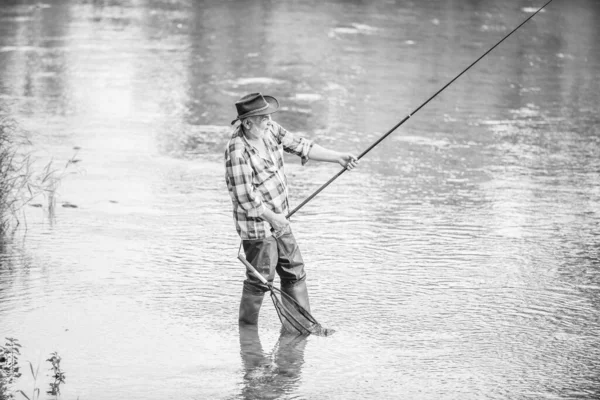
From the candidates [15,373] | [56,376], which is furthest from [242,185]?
[15,373]


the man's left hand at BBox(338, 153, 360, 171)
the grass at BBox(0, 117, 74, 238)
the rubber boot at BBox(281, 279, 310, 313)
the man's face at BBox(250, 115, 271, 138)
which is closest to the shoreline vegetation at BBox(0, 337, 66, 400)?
the rubber boot at BBox(281, 279, 310, 313)

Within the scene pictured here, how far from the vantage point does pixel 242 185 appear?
269 inches

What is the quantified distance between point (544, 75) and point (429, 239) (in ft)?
29.3

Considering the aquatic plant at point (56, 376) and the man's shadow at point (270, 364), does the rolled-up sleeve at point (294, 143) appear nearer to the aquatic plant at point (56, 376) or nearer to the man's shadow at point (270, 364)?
the man's shadow at point (270, 364)

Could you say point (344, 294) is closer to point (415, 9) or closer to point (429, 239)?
point (429, 239)

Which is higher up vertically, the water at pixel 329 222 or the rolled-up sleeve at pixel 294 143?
the rolled-up sleeve at pixel 294 143

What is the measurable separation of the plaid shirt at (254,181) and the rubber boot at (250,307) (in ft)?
1.22

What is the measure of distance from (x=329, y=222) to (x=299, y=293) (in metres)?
2.58

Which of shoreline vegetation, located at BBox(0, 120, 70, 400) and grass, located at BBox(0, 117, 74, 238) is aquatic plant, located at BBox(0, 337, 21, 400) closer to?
shoreline vegetation, located at BBox(0, 120, 70, 400)

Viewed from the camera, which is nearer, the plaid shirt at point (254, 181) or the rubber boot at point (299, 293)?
the plaid shirt at point (254, 181)

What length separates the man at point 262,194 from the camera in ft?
22.5

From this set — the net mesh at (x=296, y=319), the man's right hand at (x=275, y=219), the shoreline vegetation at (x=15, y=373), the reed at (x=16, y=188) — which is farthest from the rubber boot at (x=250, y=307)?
the reed at (x=16, y=188)

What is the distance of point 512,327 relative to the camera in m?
7.20

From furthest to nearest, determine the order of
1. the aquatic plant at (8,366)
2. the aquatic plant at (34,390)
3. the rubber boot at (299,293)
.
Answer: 1. the rubber boot at (299,293)
2. the aquatic plant at (8,366)
3. the aquatic plant at (34,390)
